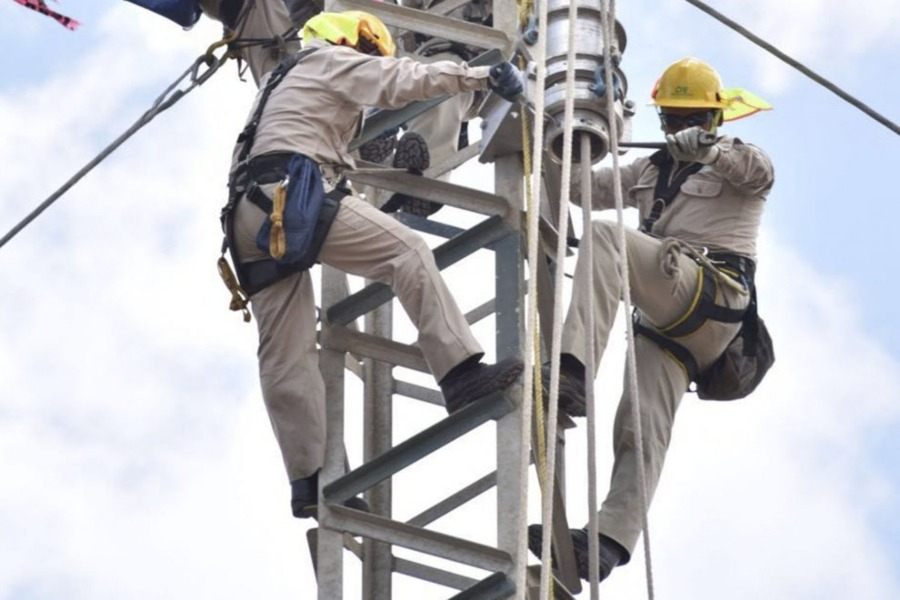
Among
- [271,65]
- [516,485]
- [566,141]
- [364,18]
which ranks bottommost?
[516,485]

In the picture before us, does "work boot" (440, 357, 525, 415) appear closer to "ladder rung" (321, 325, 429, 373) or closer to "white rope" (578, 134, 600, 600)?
"white rope" (578, 134, 600, 600)

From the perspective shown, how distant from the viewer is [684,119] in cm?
1216

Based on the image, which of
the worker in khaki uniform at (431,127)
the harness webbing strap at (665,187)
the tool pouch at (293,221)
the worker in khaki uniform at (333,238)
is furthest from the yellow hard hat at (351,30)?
the harness webbing strap at (665,187)

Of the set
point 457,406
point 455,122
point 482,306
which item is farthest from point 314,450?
point 455,122

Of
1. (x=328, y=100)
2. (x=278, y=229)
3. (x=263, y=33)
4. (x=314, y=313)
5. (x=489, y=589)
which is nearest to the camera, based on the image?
(x=489, y=589)

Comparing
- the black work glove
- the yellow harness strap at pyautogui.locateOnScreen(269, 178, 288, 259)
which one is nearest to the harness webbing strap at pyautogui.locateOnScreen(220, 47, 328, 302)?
the yellow harness strap at pyautogui.locateOnScreen(269, 178, 288, 259)

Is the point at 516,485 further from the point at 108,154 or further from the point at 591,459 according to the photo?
the point at 108,154

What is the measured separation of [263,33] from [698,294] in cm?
276

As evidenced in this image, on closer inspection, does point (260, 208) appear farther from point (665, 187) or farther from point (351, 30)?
point (665, 187)

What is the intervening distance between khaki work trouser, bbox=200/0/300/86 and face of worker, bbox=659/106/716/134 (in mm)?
1941

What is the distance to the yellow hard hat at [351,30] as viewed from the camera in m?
10.5

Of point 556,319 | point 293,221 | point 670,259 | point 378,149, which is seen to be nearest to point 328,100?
point 293,221

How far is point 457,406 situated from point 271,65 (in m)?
3.45

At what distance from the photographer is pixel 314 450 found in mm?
9914
